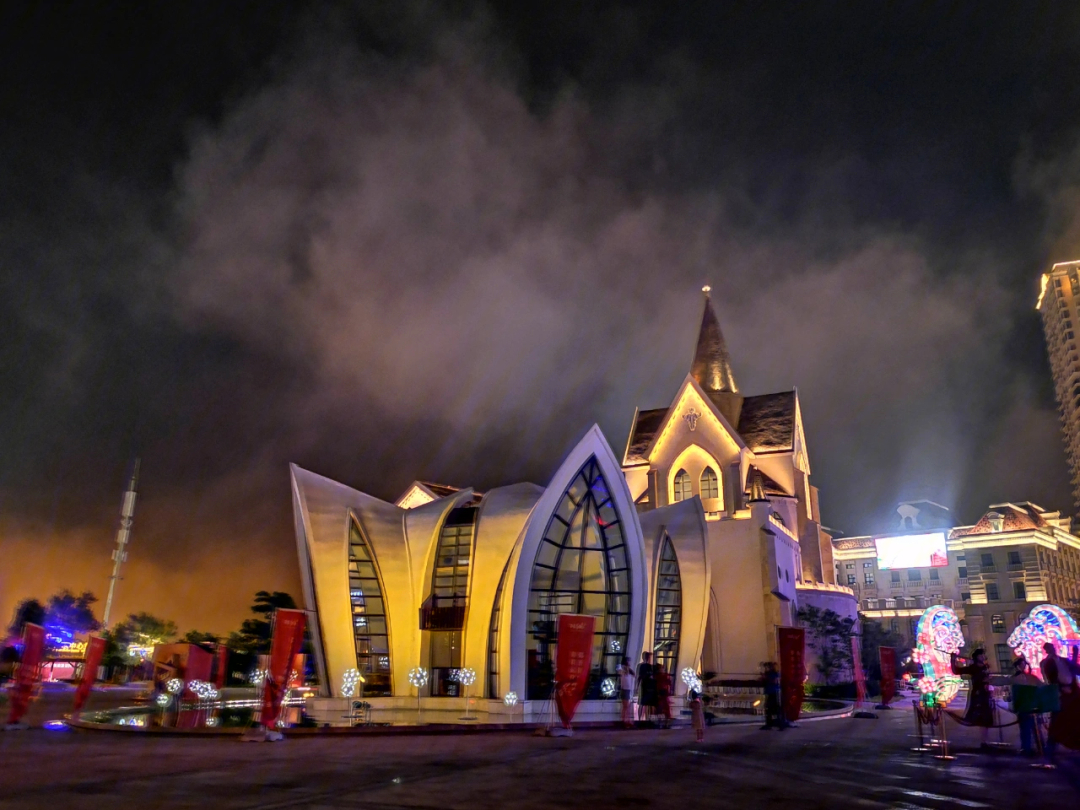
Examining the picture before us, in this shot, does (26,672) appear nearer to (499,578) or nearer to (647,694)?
(499,578)

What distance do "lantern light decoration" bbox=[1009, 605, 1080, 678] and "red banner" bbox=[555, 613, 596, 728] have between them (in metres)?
9.22

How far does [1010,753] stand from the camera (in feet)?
42.7

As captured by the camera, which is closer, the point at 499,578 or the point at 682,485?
the point at 499,578

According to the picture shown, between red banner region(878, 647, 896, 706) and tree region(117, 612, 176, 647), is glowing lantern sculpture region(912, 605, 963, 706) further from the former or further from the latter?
tree region(117, 612, 176, 647)

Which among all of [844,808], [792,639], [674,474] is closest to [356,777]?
[844,808]

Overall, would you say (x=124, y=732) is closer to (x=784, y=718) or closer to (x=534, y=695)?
(x=534, y=695)

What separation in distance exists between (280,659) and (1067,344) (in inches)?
4676

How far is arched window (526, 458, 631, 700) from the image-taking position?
25219 millimetres

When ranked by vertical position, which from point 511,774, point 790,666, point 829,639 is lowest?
point 511,774

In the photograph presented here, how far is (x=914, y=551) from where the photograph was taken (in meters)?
71.8

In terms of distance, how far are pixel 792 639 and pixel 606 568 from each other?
8.27 meters

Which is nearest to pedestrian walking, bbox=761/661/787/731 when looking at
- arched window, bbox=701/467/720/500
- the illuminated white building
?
the illuminated white building

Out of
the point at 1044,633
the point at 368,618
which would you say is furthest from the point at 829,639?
the point at 1044,633

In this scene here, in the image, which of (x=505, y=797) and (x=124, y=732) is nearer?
(x=505, y=797)
